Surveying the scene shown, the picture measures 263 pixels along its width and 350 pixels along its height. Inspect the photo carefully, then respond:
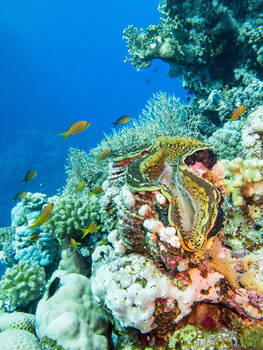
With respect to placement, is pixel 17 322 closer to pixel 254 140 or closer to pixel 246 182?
pixel 246 182

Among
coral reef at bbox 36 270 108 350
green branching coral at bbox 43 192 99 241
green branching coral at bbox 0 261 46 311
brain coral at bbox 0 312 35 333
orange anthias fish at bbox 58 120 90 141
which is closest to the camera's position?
coral reef at bbox 36 270 108 350

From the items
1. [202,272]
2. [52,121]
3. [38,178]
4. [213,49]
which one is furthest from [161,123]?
[52,121]

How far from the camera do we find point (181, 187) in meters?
2.05

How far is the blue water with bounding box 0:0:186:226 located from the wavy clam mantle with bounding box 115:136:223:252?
58.2 metres

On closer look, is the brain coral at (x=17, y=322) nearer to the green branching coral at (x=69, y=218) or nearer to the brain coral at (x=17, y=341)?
the brain coral at (x=17, y=341)

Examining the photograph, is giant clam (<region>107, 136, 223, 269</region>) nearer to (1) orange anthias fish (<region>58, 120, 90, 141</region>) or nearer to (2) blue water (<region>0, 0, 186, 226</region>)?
(1) orange anthias fish (<region>58, 120, 90, 141</region>)

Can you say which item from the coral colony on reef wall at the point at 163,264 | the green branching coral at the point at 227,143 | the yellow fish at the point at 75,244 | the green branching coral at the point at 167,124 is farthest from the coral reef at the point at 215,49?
the yellow fish at the point at 75,244

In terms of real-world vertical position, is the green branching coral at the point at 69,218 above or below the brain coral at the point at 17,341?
above

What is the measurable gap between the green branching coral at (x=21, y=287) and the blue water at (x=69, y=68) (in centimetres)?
5634

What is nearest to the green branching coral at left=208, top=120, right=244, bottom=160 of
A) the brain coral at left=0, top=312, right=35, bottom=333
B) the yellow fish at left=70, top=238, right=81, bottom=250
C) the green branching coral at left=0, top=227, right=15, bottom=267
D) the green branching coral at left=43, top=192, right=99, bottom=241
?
the green branching coral at left=43, top=192, right=99, bottom=241

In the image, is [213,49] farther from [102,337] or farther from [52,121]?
[52,121]

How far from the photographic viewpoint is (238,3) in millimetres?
6102

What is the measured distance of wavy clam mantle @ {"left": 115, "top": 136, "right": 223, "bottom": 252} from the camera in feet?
5.39

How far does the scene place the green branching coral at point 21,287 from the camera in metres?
3.81
